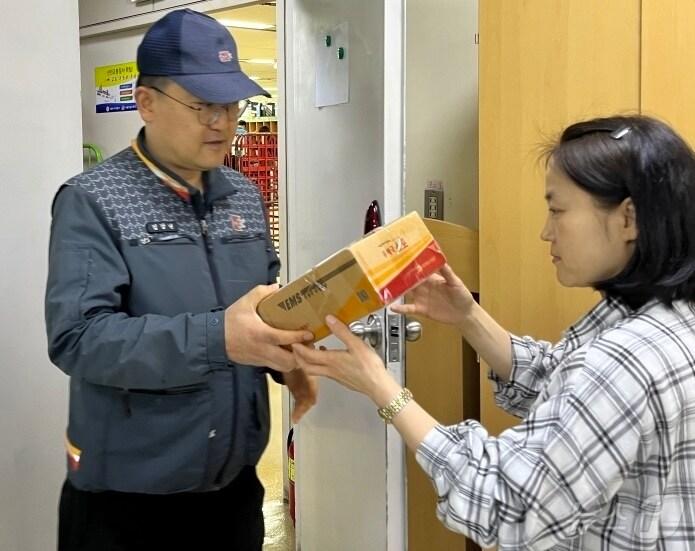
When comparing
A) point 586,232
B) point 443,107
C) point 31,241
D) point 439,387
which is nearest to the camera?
point 586,232

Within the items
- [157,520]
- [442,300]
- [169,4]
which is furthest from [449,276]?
[169,4]

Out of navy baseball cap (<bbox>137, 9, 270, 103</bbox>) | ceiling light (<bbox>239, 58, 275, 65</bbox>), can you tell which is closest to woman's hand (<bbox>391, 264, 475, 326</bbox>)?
navy baseball cap (<bbox>137, 9, 270, 103</bbox>)

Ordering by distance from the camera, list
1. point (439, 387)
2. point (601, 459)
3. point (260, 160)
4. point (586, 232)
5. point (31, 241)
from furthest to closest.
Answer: point (260, 160) → point (439, 387) → point (31, 241) → point (586, 232) → point (601, 459)

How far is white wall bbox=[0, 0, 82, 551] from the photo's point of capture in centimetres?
214

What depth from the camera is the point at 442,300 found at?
159 cm

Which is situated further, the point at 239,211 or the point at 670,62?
A: the point at 670,62

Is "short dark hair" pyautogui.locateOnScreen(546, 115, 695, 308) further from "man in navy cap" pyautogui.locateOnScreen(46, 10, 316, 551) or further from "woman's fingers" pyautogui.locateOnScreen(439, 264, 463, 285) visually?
"man in navy cap" pyautogui.locateOnScreen(46, 10, 316, 551)

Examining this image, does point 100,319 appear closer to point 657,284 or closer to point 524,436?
point 524,436

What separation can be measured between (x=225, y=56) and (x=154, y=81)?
0.45ft

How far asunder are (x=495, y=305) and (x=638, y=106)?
1.93ft

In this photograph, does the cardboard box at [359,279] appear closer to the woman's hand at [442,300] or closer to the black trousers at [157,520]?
the woman's hand at [442,300]

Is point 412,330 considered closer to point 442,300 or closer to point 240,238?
point 442,300

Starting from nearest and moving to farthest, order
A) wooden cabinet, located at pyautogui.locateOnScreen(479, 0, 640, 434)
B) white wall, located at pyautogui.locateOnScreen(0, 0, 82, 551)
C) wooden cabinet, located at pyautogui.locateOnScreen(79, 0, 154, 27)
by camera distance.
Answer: wooden cabinet, located at pyautogui.locateOnScreen(479, 0, 640, 434) < white wall, located at pyautogui.locateOnScreen(0, 0, 82, 551) < wooden cabinet, located at pyautogui.locateOnScreen(79, 0, 154, 27)

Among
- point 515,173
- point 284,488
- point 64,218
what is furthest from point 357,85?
point 284,488
